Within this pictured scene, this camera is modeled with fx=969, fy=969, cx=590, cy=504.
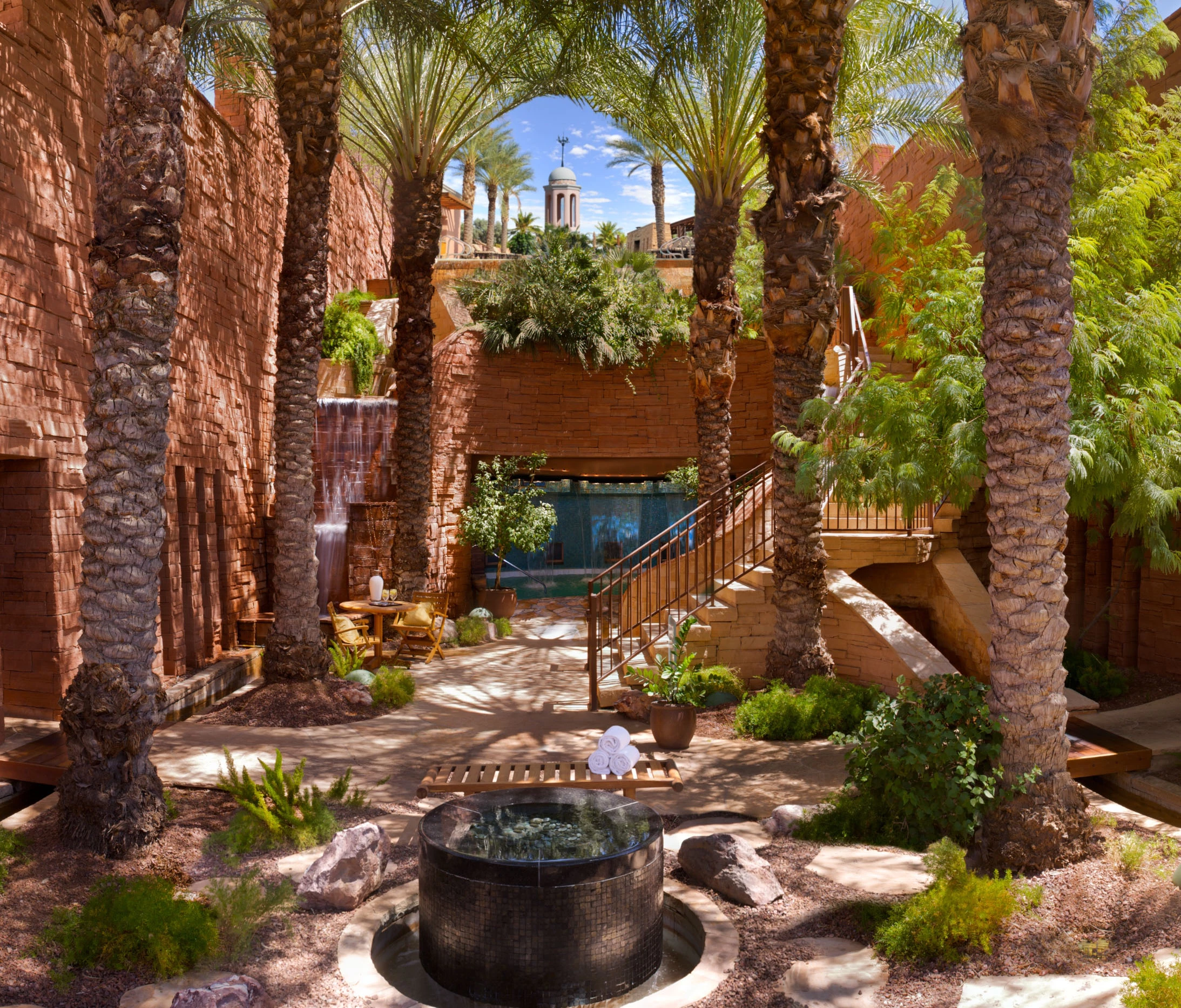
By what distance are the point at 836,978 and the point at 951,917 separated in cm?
62

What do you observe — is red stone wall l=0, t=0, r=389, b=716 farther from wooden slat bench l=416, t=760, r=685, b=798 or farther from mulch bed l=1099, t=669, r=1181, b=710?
mulch bed l=1099, t=669, r=1181, b=710

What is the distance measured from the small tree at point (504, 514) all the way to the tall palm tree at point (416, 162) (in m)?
2.26

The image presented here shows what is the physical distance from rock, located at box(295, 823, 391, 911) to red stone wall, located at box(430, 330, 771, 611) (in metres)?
12.1

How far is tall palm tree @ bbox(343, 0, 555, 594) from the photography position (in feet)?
46.4

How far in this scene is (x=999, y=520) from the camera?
5.66 m

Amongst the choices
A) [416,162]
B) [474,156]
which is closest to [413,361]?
[416,162]

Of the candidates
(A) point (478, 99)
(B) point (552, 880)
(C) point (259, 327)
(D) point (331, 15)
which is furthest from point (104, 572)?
(A) point (478, 99)

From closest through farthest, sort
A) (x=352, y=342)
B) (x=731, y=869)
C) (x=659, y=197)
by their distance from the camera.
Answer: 1. (x=731, y=869)
2. (x=352, y=342)
3. (x=659, y=197)

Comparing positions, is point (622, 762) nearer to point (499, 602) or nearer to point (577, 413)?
point (499, 602)

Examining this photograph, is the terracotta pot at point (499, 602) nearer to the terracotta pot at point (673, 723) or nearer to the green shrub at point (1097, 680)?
the terracotta pot at point (673, 723)

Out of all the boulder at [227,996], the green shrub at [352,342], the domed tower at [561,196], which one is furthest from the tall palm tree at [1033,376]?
the domed tower at [561,196]

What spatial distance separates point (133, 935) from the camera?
14.7 feet

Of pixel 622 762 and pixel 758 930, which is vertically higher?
pixel 622 762

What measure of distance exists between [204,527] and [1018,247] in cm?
952
